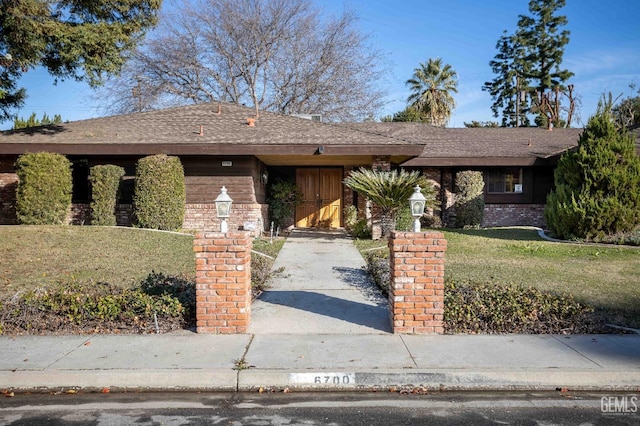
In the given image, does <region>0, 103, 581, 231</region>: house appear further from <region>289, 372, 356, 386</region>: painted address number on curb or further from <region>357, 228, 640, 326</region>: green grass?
<region>289, 372, 356, 386</region>: painted address number on curb

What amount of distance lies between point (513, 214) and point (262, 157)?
1076 centimetres

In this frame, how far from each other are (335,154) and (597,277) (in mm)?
7709

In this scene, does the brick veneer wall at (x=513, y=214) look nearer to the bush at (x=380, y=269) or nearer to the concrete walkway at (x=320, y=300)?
the bush at (x=380, y=269)

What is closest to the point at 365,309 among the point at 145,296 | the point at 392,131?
the point at 145,296

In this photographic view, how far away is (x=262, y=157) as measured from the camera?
15.5m

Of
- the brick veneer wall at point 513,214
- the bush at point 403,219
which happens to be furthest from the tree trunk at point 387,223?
the brick veneer wall at point 513,214

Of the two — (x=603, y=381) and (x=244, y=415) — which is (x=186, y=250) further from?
(x=603, y=381)

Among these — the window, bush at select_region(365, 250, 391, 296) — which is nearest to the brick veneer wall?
the window

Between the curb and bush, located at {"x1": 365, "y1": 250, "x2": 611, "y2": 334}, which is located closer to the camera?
the curb

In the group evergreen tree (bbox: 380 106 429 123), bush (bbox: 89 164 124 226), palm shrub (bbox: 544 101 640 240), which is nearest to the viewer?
palm shrub (bbox: 544 101 640 240)

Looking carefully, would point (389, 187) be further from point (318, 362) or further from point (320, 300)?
point (318, 362)

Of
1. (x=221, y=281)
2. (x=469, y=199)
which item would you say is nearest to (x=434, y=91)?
(x=469, y=199)

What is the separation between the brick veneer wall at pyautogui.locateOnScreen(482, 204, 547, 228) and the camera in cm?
1900

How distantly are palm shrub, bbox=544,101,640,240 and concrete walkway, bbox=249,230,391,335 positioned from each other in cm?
635
